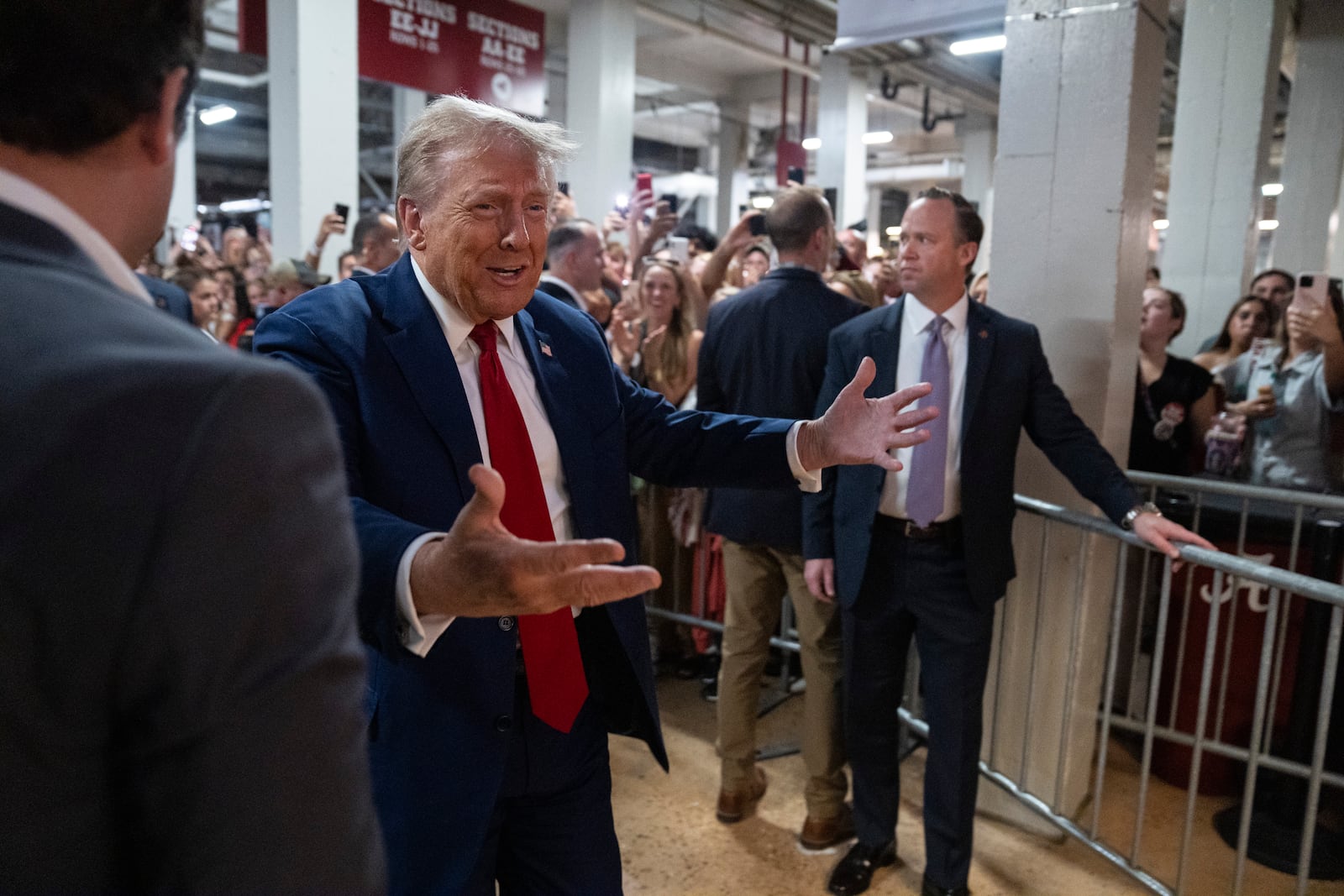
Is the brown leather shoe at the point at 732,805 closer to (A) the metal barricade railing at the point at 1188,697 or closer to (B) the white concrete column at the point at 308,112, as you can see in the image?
(A) the metal barricade railing at the point at 1188,697

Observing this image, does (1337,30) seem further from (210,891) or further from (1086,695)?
(210,891)

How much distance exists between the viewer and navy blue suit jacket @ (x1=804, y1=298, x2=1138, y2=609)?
112 inches

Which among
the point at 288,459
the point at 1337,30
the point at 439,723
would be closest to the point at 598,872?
the point at 439,723

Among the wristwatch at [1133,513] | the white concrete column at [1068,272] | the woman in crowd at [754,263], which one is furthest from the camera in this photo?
the woman in crowd at [754,263]

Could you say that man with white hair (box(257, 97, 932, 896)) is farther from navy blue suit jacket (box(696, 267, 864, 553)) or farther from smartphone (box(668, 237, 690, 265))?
smartphone (box(668, 237, 690, 265))

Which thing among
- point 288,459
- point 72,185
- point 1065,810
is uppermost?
point 72,185

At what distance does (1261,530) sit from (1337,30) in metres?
8.61

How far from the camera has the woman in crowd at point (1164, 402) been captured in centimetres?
434

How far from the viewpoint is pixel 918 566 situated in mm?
2910

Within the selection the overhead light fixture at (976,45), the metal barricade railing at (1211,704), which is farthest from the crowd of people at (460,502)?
the overhead light fixture at (976,45)

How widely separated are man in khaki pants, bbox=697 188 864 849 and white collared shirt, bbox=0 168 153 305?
8.94 ft

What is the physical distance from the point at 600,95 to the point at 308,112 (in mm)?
3764

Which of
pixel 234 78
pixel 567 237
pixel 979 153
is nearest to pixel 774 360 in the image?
pixel 567 237

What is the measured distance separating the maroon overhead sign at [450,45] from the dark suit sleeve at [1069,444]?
5959 mm
